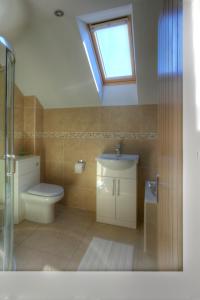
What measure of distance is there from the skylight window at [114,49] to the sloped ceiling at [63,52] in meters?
0.28

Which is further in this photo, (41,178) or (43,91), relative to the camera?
(41,178)

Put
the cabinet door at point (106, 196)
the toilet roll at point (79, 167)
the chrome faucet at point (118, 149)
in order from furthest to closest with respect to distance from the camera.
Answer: the toilet roll at point (79, 167) → the chrome faucet at point (118, 149) → the cabinet door at point (106, 196)

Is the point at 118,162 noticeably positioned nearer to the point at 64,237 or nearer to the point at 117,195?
the point at 117,195

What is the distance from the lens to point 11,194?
1.51 metres

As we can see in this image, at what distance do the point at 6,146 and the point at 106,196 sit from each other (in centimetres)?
132

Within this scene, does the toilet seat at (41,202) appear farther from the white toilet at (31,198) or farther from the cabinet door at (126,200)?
the cabinet door at (126,200)

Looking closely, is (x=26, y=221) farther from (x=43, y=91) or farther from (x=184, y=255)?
(x=184, y=255)

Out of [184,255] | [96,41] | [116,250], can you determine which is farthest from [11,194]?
[96,41]

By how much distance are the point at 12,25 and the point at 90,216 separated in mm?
2505

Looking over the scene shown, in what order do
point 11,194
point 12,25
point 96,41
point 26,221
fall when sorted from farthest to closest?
1. point 26,221
2. point 96,41
3. point 12,25
4. point 11,194

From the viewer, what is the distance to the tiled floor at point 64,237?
1.41 metres

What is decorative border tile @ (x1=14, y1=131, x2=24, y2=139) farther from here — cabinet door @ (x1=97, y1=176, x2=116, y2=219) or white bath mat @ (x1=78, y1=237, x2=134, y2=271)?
white bath mat @ (x1=78, y1=237, x2=134, y2=271)

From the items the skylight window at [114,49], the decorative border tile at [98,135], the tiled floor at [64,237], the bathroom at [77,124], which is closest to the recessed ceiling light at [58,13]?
the bathroom at [77,124]

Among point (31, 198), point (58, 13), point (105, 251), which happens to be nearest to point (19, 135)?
point (31, 198)
